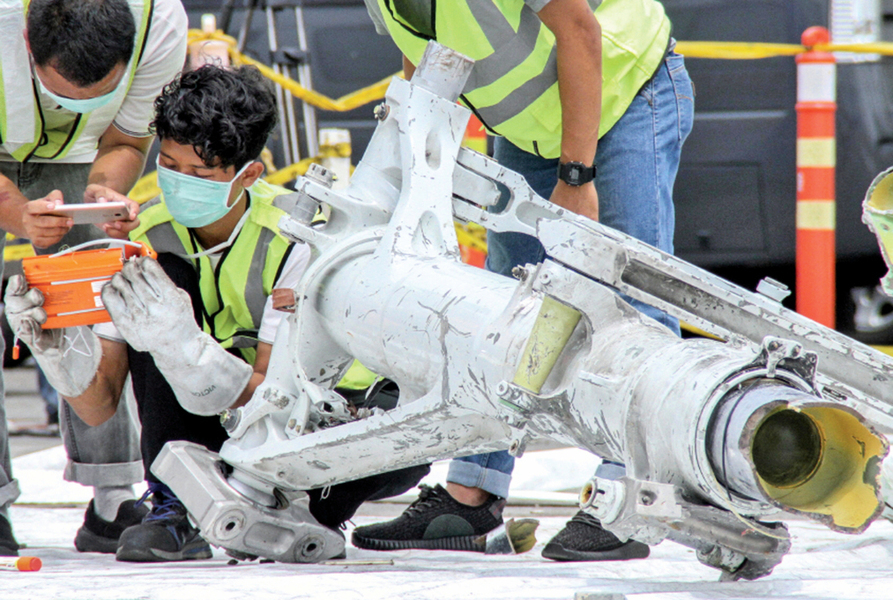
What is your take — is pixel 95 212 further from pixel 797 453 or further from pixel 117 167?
pixel 797 453

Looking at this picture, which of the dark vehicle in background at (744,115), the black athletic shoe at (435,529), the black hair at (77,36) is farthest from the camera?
the dark vehicle in background at (744,115)

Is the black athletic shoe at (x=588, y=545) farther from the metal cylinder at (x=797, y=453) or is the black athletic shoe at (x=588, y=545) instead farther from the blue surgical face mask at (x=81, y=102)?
the blue surgical face mask at (x=81, y=102)

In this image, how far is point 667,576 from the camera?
1.79m

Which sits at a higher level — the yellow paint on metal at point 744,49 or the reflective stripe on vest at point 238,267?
the yellow paint on metal at point 744,49

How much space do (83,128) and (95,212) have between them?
0.48 metres

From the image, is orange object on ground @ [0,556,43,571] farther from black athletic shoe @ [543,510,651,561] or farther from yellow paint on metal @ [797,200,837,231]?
yellow paint on metal @ [797,200,837,231]

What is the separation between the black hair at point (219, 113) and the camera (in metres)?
2.08

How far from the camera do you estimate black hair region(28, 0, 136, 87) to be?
2.05 metres

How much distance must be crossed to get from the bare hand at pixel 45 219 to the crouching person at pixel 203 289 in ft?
0.60

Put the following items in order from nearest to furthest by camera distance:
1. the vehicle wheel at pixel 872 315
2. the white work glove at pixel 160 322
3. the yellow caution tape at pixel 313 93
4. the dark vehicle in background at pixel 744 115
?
the white work glove at pixel 160 322
the yellow caution tape at pixel 313 93
the dark vehicle in background at pixel 744 115
the vehicle wheel at pixel 872 315

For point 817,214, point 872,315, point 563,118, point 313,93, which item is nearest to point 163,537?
point 563,118

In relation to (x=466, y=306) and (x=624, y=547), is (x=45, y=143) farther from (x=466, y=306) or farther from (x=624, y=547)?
(x=624, y=547)

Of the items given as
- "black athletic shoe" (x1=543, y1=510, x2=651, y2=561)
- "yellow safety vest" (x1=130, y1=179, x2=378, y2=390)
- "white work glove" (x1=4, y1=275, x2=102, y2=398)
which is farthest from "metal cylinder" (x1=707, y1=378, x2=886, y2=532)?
"white work glove" (x1=4, y1=275, x2=102, y2=398)

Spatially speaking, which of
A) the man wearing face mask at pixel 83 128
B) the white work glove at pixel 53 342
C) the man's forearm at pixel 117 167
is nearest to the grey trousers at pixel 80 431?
the man wearing face mask at pixel 83 128
